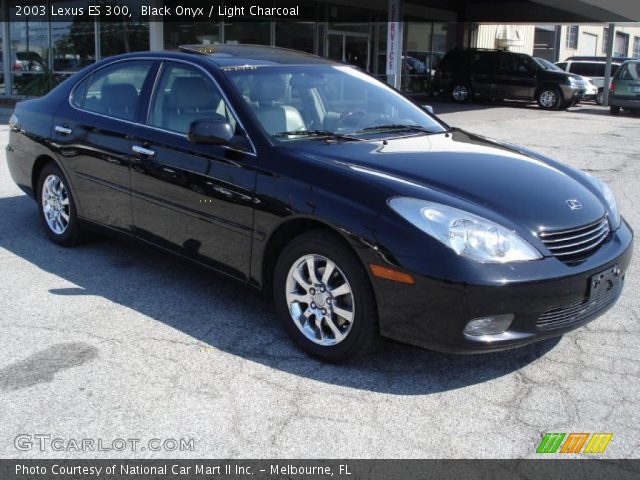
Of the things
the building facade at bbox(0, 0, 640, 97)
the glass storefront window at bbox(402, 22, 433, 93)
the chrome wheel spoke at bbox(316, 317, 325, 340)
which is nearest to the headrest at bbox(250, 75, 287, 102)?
the chrome wheel spoke at bbox(316, 317, 325, 340)

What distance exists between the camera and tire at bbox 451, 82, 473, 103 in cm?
2505

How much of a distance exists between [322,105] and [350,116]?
20 cm

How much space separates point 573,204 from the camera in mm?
3785

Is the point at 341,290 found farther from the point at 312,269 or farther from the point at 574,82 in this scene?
the point at 574,82

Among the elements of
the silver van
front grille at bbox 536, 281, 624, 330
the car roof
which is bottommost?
front grille at bbox 536, 281, 624, 330

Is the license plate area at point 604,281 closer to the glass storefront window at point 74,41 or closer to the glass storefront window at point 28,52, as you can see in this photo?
the glass storefront window at point 74,41

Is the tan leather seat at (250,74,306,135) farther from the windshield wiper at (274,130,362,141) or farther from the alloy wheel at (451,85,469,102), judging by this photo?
the alloy wheel at (451,85,469,102)

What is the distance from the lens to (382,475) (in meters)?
2.78

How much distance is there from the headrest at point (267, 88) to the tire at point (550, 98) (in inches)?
805

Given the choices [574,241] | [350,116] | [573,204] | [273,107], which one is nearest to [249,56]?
[273,107]

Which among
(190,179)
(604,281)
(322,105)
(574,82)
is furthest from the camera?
(574,82)

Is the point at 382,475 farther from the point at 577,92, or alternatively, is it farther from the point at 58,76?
the point at 577,92

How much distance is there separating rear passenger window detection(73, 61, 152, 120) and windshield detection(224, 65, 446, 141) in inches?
34.8

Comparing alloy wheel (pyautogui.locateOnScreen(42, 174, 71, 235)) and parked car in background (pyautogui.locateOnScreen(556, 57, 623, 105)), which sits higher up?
parked car in background (pyautogui.locateOnScreen(556, 57, 623, 105))
